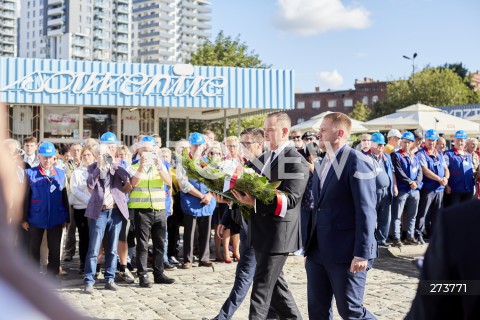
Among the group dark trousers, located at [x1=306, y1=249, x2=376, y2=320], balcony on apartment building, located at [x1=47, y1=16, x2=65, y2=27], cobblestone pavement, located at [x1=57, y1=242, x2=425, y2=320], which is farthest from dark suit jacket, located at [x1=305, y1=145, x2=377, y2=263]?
balcony on apartment building, located at [x1=47, y1=16, x2=65, y2=27]

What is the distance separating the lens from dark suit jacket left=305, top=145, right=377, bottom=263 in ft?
15.2

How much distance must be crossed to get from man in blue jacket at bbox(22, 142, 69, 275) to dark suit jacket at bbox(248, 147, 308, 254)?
4.11 m

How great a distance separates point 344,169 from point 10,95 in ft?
44.9

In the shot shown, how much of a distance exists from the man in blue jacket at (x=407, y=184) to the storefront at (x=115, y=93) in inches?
304

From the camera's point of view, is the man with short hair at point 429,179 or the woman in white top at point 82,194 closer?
the woman in white top at point 82,194

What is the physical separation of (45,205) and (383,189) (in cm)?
662

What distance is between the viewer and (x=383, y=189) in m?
11.3

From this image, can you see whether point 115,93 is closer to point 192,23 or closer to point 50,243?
point 50,243

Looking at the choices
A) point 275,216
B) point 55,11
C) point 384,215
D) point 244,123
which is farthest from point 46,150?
point 55,11

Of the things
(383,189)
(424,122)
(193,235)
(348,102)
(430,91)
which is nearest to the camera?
(193,235)

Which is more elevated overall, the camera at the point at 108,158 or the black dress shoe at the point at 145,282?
the camera at the point at 108,158

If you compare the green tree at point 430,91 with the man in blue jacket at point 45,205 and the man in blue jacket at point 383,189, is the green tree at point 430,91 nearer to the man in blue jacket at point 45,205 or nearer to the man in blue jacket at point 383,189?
the man in blue jacket at point 383,189

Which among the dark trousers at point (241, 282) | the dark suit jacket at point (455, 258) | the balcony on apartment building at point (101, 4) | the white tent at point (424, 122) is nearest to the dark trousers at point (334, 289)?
the dark trousers at point (241, 282)

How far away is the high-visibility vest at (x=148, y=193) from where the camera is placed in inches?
335
